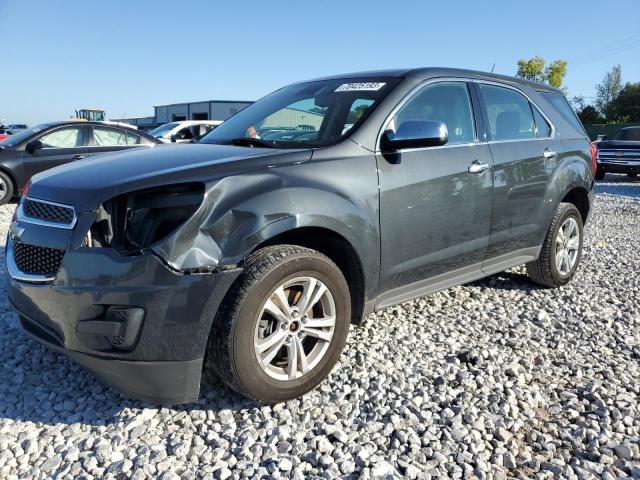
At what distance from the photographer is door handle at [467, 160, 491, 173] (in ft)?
11.7

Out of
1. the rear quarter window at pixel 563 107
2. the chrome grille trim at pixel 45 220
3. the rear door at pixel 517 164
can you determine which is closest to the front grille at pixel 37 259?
the chrome grille trim at pixel 45 220

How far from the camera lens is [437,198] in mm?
3311

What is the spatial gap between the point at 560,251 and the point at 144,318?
383 cm

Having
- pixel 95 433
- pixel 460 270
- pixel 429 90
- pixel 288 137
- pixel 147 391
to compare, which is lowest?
pixel 95 433

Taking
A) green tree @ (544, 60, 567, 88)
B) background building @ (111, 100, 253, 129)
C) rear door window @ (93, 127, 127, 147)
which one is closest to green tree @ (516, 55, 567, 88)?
green tree @ (544, 60, 567, 88)

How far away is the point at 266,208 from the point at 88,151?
7.86 metres

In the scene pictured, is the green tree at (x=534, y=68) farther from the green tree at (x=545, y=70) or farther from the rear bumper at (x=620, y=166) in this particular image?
the rear bumper at (x=620, y=166)

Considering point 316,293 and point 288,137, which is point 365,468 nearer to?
point 316,293

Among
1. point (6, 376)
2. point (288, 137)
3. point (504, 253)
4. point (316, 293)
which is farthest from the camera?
point (504, 253)

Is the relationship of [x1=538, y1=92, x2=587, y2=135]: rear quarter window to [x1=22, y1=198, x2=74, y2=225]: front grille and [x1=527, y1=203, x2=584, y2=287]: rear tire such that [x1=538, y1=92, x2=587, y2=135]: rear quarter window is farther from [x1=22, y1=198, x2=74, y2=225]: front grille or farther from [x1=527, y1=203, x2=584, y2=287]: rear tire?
[x1=22, y1=198, x2=74, y2=225]: front grille

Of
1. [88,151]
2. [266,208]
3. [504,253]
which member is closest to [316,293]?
[266,208]

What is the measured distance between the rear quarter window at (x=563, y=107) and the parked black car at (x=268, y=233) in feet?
3.54

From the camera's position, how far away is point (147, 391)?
237 cm

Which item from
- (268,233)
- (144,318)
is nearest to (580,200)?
(268,233)
